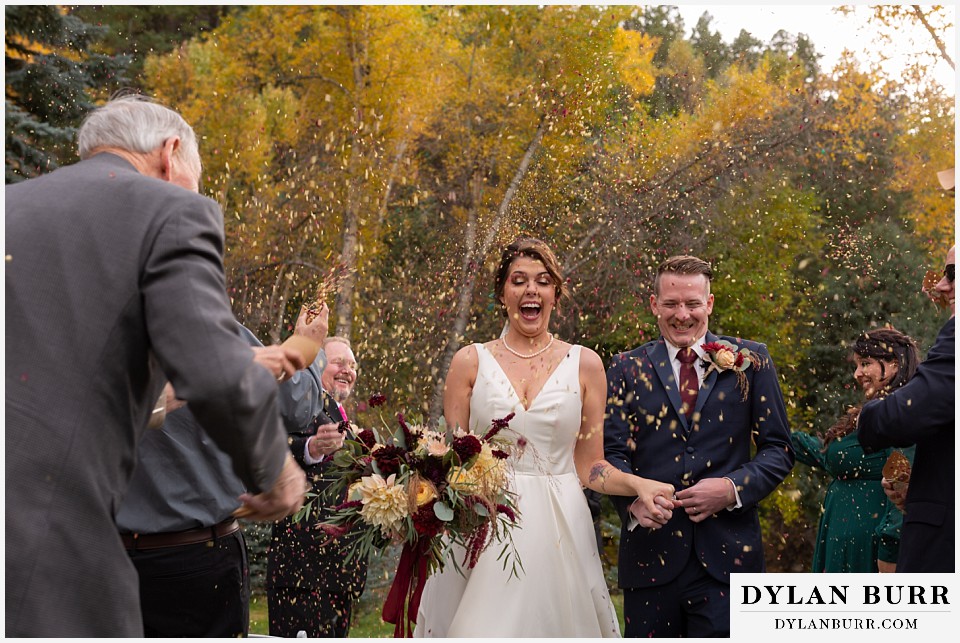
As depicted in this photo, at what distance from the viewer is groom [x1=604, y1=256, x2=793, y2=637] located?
4.33m

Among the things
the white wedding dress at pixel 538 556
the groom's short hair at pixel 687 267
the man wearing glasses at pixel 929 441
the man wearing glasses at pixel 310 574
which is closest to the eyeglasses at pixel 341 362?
the man wearing glasses at pixel 310 574

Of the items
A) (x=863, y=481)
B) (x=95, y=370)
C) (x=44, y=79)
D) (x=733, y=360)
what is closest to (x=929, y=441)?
(x=733, y=360)

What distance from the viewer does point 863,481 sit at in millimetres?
6145

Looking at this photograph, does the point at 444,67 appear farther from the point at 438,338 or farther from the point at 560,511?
the point at 560,511

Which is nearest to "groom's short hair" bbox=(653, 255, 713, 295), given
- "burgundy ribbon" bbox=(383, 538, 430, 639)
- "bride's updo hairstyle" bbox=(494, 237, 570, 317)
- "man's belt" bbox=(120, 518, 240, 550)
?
"bride's updo hairstyle" bbox=(494, 237, 570, 317)

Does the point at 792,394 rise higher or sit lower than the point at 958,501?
lower

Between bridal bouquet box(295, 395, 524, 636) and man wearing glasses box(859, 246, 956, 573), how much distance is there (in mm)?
1617

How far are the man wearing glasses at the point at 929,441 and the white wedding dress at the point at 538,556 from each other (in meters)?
1.45

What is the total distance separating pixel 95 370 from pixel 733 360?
309 centimetres

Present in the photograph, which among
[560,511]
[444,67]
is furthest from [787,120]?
[560,511]

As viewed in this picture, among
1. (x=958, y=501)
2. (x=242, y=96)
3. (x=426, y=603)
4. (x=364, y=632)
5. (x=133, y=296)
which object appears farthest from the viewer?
(x=242, y=96)

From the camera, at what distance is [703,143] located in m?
14.8

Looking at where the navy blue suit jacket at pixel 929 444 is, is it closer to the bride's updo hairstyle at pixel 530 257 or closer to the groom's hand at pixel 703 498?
the groom's hand at pixel 703 498

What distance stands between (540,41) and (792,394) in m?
6.77
